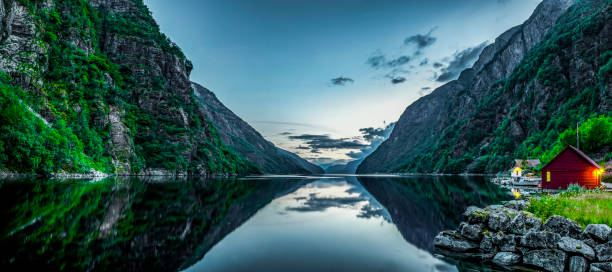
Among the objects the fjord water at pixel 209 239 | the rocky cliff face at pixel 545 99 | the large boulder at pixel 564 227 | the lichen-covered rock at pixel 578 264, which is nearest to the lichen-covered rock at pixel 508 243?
the large boulder at pixel 564 227

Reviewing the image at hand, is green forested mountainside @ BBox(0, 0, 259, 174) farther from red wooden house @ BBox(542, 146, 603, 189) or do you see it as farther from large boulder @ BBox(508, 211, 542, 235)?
red wooden house @ BBox(542, 146, 603, 189)

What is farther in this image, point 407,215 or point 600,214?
point 407,215

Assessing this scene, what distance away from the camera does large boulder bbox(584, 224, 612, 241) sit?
33.3ft

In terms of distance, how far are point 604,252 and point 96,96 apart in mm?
119088

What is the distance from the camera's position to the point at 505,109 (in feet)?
586

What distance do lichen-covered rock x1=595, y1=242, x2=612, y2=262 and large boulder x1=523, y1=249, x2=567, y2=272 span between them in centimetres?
84

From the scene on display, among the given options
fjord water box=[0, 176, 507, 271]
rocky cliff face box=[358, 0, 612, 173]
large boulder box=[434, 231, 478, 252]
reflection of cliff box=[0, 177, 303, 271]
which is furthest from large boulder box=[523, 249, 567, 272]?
rocky cliff face box=[358, 0, 612, 173]

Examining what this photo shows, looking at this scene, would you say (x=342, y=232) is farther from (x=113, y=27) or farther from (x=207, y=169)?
(x=113, y=27)

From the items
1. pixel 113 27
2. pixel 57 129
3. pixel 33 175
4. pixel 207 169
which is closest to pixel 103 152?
pixel 57 129

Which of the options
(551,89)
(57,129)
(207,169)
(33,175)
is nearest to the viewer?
(33,175)

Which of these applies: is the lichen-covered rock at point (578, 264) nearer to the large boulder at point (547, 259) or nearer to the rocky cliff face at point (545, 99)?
the large boulder at point (547, 259)

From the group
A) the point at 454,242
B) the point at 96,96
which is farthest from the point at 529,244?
the point at 96,96

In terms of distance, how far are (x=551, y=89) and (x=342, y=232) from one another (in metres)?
157

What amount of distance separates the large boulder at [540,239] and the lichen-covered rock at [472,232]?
1.98m
